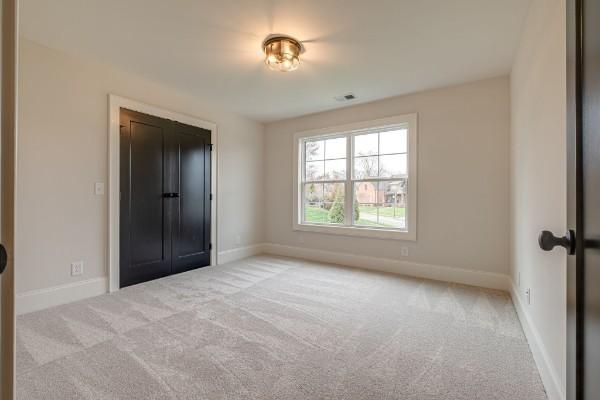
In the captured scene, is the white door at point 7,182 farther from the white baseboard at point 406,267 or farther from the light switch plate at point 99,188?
the white baseboard at point 406,267

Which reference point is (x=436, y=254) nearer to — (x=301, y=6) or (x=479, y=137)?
(x=479, y=137)

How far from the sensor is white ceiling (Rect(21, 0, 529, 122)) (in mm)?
2025

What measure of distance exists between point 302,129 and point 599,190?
168 inches

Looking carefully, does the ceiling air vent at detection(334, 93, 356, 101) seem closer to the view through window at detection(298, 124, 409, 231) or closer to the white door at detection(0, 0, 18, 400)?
the view through window at detection(298, 124, 409, 231)

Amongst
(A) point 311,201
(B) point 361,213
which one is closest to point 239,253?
(A) point 311,201

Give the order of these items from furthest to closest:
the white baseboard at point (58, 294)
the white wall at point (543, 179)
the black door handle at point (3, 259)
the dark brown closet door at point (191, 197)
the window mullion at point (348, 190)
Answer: the window mullion at point (348, 190) < the dark brown closet door at point (191, 197) < the white baseboard at point (58, 294) < the white wall at point (543, 179) < the black door handle at point (3, 259)

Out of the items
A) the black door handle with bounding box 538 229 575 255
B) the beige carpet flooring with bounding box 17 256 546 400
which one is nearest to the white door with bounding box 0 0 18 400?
the beige carpet flooring with bounding box 17 256 546 400

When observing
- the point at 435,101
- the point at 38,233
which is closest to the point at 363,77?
the point at 435,101

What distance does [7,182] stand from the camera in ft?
1.98

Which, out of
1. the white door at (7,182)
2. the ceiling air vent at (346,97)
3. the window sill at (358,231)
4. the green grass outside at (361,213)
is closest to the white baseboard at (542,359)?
→ the window sill at (358,231)

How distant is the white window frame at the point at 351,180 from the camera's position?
3611mm

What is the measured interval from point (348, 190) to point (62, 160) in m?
3.47

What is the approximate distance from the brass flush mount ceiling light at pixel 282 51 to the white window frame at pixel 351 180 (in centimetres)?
178

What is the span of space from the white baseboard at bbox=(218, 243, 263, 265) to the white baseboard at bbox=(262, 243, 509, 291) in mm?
327
